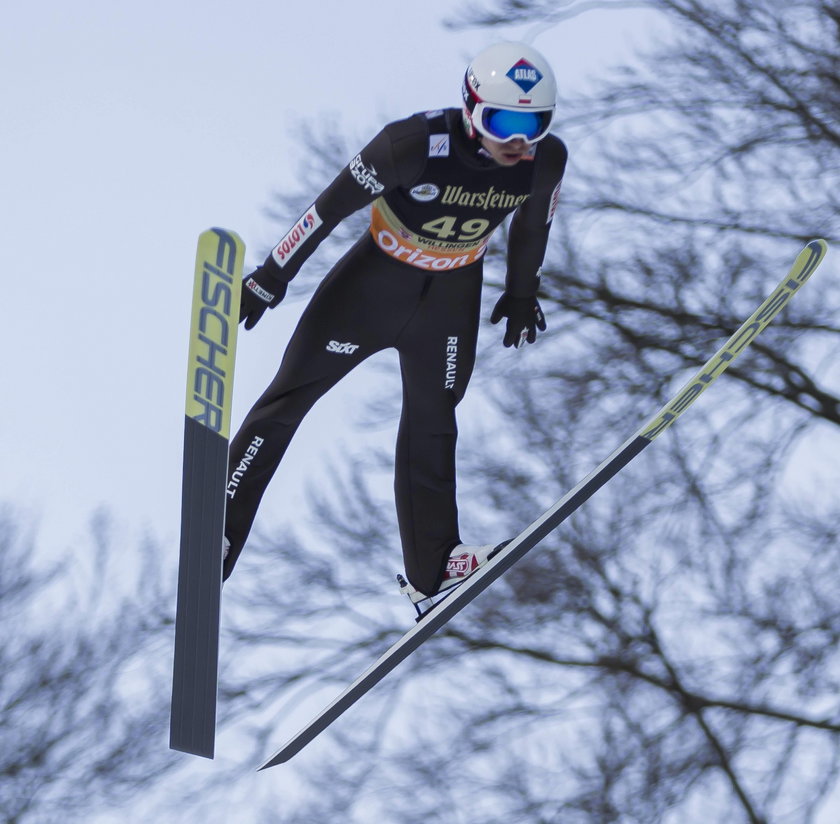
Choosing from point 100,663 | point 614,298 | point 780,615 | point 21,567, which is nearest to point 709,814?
point 780,615

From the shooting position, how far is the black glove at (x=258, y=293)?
12.0 ft

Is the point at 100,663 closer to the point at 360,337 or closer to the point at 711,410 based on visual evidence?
the point at 711,410

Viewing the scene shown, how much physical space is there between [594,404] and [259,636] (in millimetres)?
3331

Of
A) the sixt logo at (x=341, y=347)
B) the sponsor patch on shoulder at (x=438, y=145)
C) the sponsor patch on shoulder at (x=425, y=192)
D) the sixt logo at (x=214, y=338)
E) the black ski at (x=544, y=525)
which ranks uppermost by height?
the sponsor patch on shoulder at (x=438, y=145)

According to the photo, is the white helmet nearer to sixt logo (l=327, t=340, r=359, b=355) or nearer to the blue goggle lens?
the blue goggle lens

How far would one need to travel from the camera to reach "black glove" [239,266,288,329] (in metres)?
3.66

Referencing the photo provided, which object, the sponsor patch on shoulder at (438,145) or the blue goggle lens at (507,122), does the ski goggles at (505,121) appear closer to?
the blue goggle lens at (507,122)

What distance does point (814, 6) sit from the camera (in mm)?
7977

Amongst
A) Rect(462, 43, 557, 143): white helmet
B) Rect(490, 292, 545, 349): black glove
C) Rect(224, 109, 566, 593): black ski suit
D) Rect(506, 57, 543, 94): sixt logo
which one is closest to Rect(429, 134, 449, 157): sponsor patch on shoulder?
Rect(224, 109, 566, 593): black ski suit

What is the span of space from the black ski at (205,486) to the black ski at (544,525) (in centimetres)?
81

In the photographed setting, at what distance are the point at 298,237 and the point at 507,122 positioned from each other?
72 cm

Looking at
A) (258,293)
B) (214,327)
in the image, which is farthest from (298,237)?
(214,327)

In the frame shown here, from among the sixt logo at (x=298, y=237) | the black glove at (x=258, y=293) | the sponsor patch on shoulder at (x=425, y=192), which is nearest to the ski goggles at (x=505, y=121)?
the sponsor patch on shoulder at (x=425, y=192)

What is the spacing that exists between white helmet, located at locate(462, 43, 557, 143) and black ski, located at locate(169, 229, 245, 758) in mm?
925
